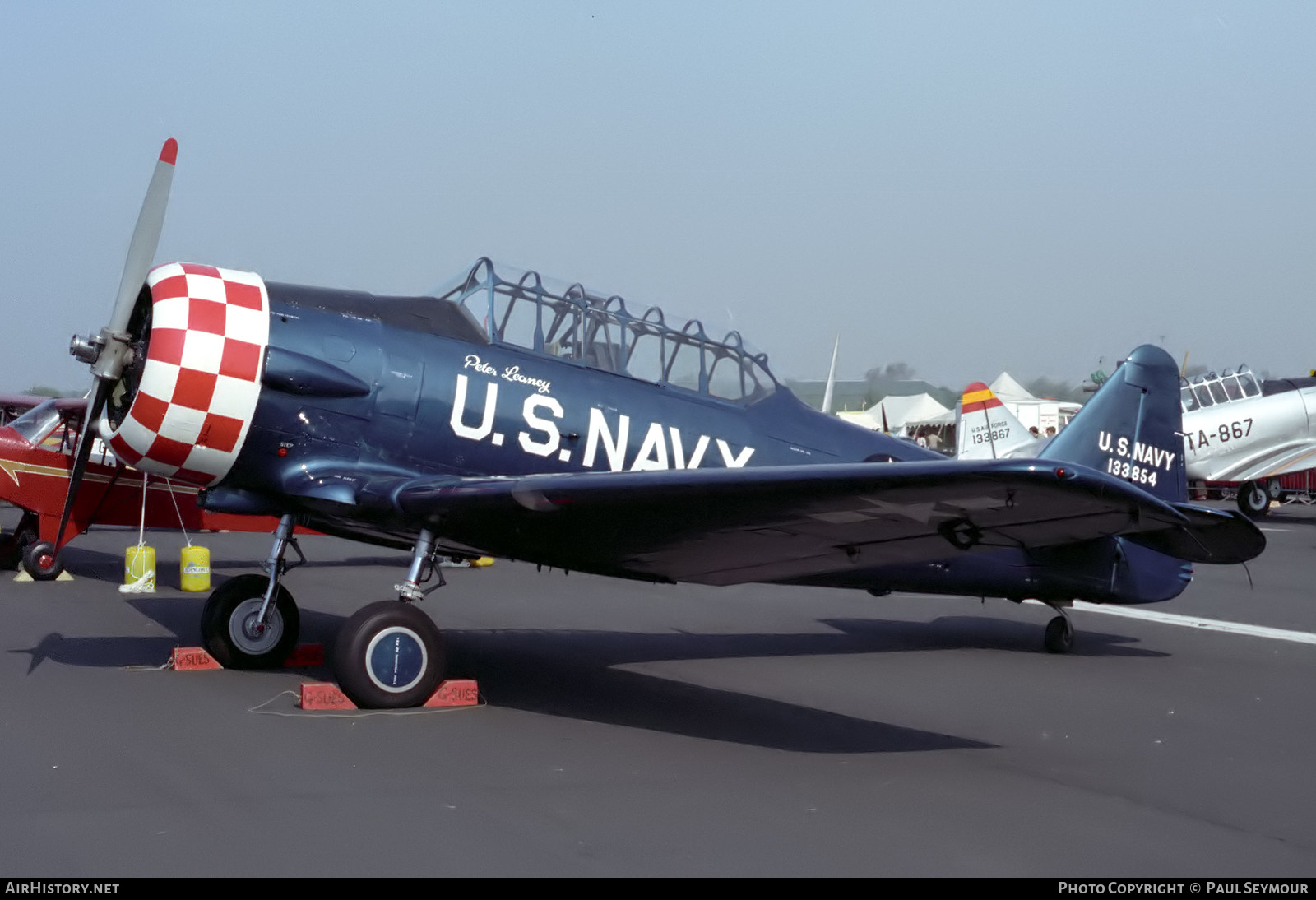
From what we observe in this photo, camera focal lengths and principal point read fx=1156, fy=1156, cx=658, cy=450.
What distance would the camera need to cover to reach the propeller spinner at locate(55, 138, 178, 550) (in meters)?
6.07

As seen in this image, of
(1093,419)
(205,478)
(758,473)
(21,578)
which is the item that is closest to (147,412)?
A: (205,478)

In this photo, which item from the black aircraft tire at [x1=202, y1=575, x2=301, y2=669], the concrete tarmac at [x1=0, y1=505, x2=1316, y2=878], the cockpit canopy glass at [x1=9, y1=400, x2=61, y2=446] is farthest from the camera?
the cockpit canopy glass at [x1=9, y1=400, x2=61, y2=446]

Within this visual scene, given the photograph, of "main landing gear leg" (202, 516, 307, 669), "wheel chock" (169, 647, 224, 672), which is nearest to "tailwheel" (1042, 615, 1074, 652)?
"main landing gear leg" (202, 516, 307, 669)

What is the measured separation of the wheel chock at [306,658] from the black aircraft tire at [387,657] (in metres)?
1.55

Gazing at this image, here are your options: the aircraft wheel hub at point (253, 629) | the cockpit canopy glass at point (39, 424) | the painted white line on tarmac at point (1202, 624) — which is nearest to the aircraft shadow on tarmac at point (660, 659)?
the aircraft wheel hub at point (253, 629)

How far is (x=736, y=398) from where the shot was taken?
7.48 metres

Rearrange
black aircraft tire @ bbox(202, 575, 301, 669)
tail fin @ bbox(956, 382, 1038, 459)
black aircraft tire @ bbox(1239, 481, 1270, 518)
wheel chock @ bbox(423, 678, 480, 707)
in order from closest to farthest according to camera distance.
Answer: wheel chock @ bbox(423, 678, 480, 707) < black aircraft tire @ bbox(202, 575, 301, 669) < tail fin @ bbox(956, 382, 1038, 459) < black aircraft tire @ bbox(1239, 481, 1270, 518)

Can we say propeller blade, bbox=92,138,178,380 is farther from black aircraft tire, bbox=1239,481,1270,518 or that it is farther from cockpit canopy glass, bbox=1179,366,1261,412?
black aircraft tire, bbox=1239,481,1270,518

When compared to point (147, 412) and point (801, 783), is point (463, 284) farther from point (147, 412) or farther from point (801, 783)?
point (801, 783)

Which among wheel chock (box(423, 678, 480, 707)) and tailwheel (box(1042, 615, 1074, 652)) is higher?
tailwheel (box(1042, 615, 1074, 652))

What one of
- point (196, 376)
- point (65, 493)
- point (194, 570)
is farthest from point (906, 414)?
point (196, 376)

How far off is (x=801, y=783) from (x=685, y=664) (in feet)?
9.67

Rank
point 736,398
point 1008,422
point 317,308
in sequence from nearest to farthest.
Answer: point 317,308 < point 736,398 < point 1008,422

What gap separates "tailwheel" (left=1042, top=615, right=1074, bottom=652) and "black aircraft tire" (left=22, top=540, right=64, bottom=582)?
9.61 m
